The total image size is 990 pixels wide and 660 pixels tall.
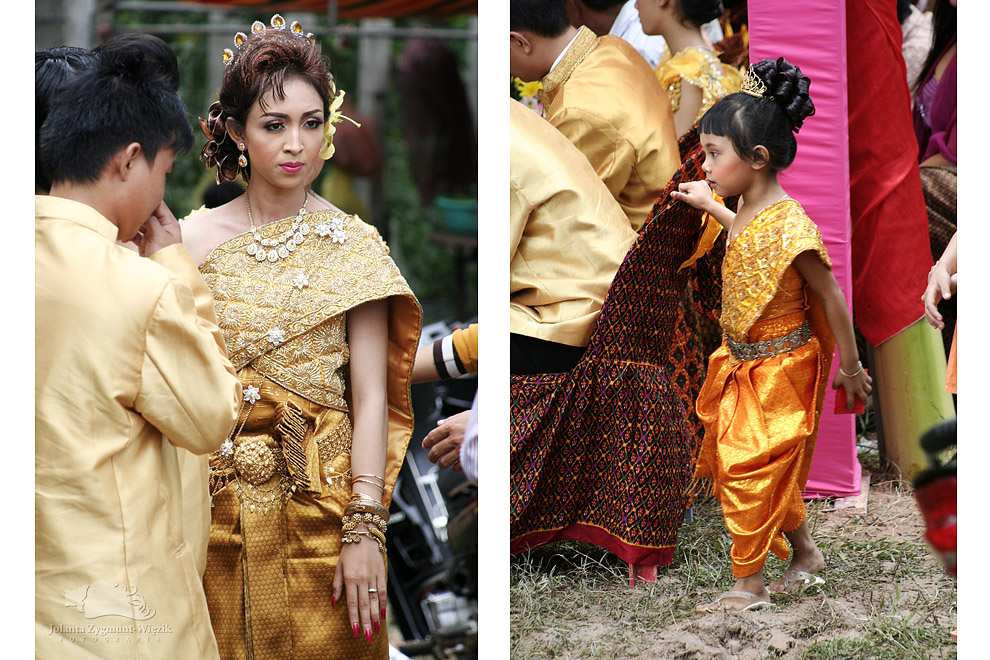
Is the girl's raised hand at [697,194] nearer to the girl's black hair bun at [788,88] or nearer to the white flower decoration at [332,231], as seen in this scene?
the girl's black hair bun at [788,88]

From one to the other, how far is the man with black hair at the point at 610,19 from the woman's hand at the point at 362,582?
1.71 metres

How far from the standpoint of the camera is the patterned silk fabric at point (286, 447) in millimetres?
2295

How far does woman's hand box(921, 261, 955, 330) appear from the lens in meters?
2.51

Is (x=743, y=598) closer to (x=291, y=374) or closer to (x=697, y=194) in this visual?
(x=697, y=194)

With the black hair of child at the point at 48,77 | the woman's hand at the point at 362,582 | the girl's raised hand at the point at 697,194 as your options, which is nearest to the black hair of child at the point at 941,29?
the girl's raised hand at the point at 697,194

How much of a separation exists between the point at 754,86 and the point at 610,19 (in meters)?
0.94

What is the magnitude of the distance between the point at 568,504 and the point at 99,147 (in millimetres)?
1542

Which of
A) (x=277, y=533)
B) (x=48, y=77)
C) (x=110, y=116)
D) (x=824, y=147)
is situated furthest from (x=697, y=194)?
(x=48, y=77)

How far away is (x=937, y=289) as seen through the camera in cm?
258

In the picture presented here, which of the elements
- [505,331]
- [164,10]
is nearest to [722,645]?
[505,331]

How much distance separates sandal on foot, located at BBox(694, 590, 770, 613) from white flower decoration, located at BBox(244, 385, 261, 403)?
121 centimetres

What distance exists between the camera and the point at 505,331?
2.38m

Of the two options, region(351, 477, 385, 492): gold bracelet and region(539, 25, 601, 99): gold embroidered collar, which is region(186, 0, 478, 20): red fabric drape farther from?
region(351, 477, 385, 492): gold bracelet

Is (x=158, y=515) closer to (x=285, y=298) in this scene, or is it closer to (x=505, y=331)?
(x=285, y=298)
